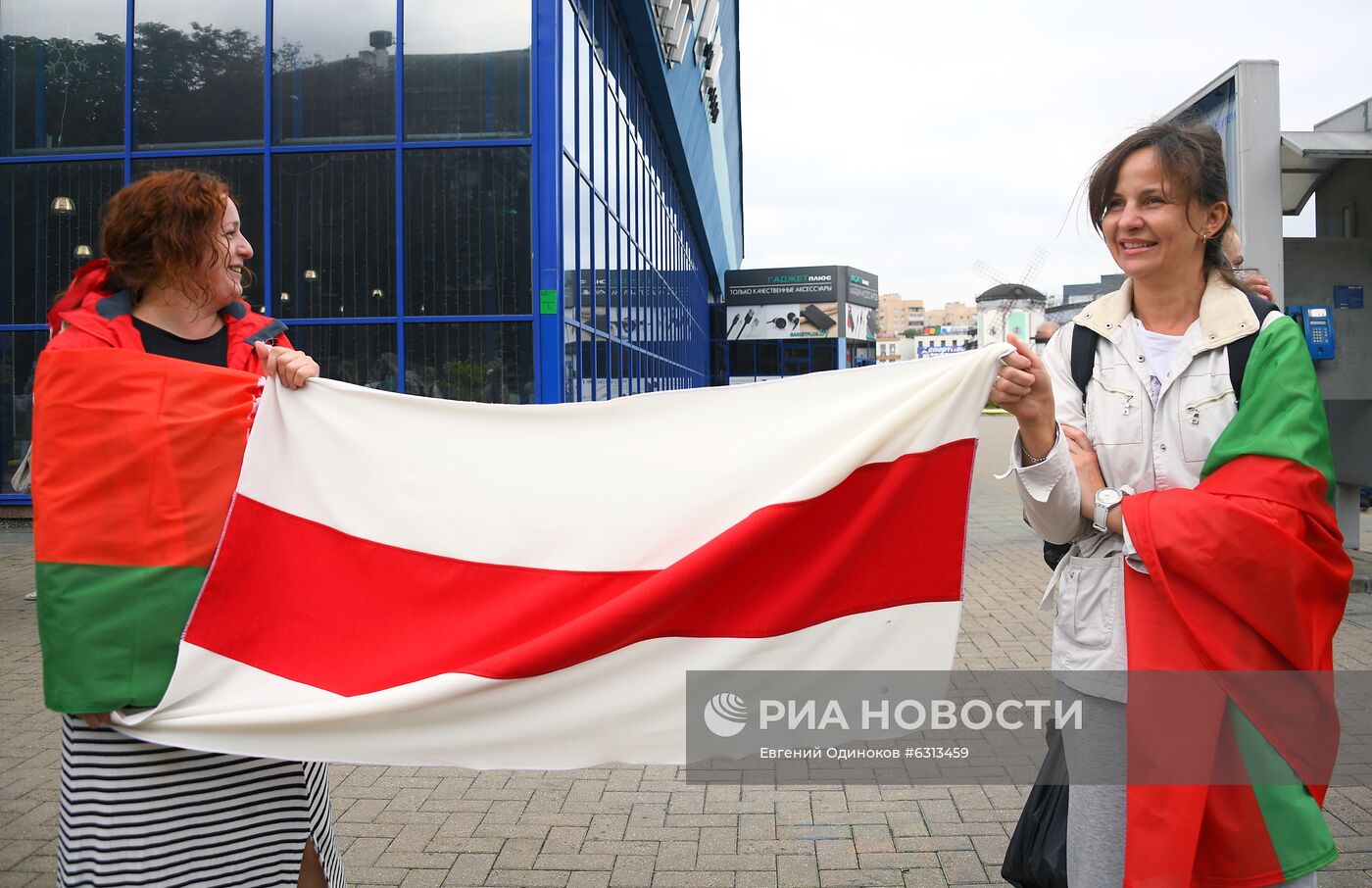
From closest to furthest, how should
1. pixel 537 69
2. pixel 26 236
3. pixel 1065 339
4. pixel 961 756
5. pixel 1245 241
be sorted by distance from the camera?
1. pixel 1065 339
2. pixel 961 756
3. pixel 1245 241
4. pixel 537 69
5. pixel 26 236

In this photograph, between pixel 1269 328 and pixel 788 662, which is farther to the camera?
pixel 788 662

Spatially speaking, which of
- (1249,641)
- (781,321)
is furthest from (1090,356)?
(781,321)

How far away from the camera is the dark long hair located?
7.93 feet

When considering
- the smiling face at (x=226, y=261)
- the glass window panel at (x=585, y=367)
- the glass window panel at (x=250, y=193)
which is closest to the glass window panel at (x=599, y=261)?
the glass window panel at (x=585, y=367)

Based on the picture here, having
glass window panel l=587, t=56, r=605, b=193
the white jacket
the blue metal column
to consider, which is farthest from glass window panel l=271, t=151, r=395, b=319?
the white jacket

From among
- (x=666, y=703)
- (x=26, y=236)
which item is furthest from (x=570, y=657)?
(x=26, y=236)

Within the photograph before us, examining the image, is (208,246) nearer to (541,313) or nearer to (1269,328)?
(1269,328)

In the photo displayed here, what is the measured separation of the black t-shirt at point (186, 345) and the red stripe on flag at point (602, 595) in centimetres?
38

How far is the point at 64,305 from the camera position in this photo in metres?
2.72

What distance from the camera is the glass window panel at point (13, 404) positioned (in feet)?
43.4

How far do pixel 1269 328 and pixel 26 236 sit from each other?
46.9 feet

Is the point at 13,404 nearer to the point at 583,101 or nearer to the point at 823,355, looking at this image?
the point at 583,101

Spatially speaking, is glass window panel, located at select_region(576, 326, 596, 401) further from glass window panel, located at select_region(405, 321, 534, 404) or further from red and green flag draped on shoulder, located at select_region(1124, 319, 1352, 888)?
red and green flag draped on shoulder, located at select_region(1124, 319, 1352, 888)

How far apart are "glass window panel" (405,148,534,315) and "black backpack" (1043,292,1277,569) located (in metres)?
9.29
